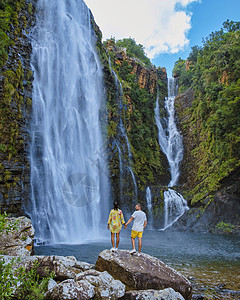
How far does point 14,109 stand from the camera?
1162 cm

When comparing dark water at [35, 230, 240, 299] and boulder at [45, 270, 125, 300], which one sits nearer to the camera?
boulder at [45, 270, 125, 300]

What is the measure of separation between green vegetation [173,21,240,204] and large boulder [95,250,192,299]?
1338 cm

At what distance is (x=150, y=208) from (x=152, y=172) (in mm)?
4646

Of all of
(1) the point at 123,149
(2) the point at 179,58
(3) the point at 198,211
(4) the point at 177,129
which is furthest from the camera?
(2) the point at 179,58

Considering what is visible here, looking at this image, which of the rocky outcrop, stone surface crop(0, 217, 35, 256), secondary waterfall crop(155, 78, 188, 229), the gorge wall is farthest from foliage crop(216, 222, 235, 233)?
stone surface crop(0, 217, 35, 256)

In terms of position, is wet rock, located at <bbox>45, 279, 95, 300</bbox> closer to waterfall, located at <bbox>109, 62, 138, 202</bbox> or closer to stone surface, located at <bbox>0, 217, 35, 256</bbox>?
stone surface, located at <bbox>0, 217, 35, 256</bbox>

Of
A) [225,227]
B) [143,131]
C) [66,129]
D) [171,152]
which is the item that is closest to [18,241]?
[66,129]

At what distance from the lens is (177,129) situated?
28266 mm

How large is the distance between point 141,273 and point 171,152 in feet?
75.3

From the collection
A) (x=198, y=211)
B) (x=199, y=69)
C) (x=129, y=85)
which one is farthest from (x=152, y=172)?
(x=199, y=69)

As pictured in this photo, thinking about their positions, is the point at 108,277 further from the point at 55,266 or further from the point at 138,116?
the point at 138,116

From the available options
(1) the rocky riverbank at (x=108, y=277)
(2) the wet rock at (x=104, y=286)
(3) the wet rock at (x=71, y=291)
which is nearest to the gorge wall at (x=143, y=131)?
(1) the rocky riverbank at (x=108, y=277)

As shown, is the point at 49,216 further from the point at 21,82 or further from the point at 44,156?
the point at 21,82

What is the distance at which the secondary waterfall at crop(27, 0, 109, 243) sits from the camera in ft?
41.9
